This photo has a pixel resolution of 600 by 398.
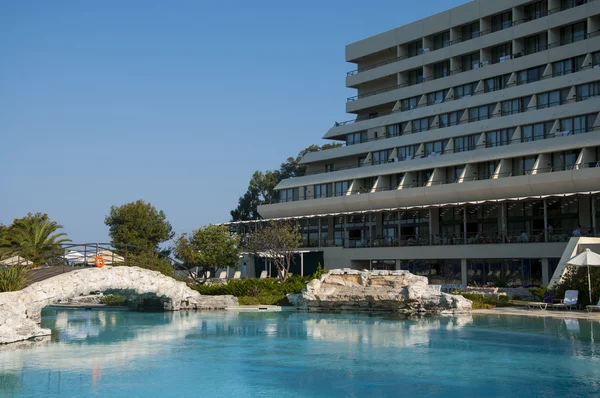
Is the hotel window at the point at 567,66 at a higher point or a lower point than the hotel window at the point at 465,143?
higher

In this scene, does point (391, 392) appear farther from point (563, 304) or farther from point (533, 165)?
A: point (533, 165)

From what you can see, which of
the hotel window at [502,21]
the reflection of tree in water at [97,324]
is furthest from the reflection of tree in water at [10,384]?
the hotel window at [502,21]

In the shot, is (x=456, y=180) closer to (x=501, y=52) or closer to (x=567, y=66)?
(x=501, y=52)

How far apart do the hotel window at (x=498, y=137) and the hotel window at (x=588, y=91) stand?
6.01 m

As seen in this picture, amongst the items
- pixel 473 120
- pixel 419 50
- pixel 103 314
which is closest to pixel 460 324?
pixel 103 314

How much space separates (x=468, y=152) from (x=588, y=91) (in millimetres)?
10681

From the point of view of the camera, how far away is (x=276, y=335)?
90.9ft

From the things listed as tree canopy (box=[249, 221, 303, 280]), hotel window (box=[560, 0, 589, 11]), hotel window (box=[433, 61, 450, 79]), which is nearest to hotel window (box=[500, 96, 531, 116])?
hotel window (box=[560, 0, 589, 11])

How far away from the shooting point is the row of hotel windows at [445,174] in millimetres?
52625

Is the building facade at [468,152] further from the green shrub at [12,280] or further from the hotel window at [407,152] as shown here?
the green shrub at [12,280]

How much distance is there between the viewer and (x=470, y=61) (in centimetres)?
6347

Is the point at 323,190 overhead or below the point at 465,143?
below

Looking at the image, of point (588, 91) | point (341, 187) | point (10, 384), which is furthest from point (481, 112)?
point (10, 384)

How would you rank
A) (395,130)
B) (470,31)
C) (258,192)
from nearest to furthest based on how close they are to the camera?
(470,31), (395,130), (258,192)
